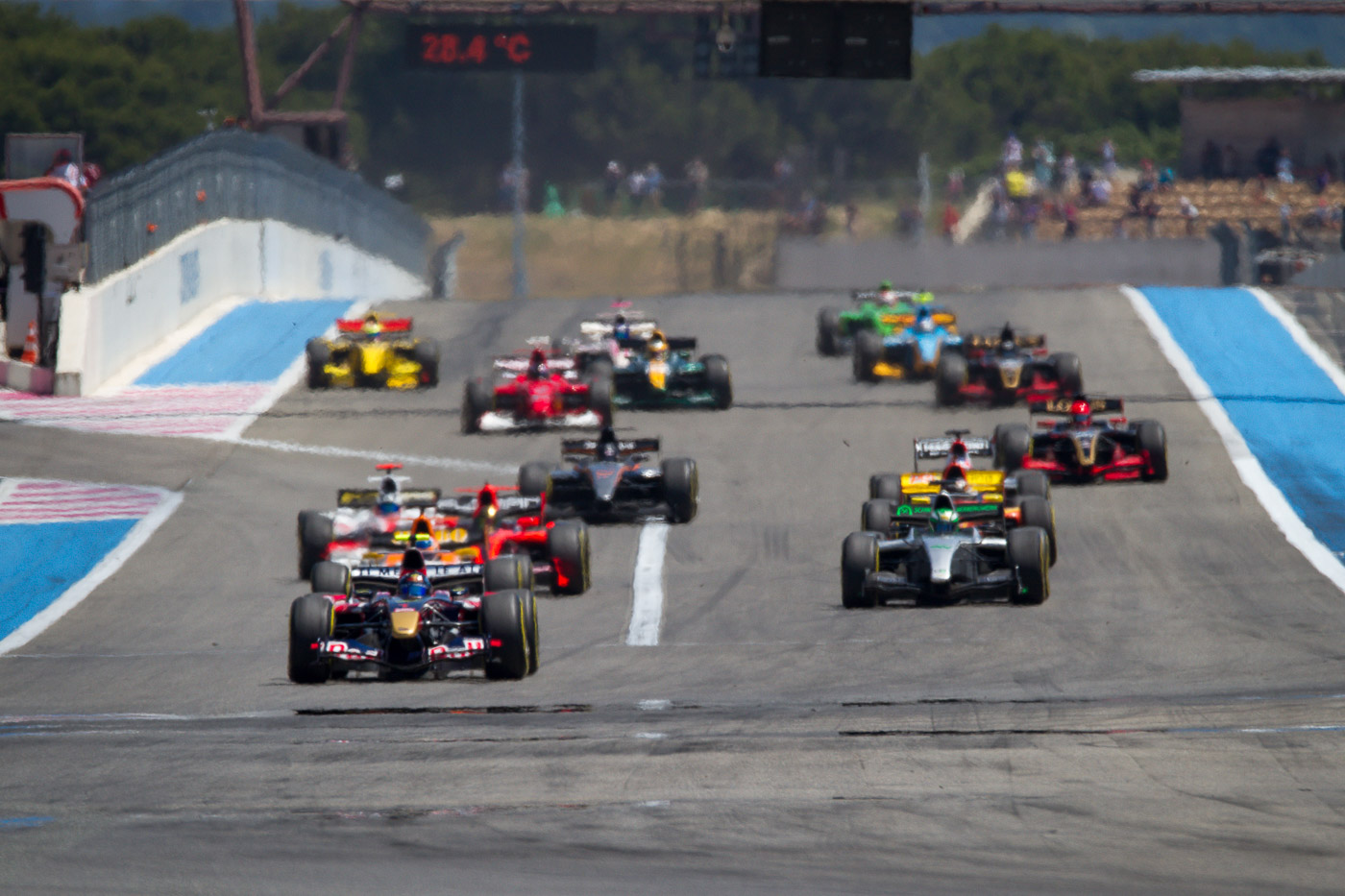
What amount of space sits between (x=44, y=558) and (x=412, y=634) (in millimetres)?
7741

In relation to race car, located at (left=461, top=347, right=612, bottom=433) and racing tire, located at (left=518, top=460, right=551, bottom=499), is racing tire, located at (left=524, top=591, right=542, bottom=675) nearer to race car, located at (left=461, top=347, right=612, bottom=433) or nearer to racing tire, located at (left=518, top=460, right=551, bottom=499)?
racing tire, located at (left=518, top=460, right=551, bottom=499)

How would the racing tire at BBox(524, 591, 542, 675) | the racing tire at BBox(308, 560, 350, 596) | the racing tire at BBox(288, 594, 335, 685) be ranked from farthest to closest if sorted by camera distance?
the racing tire at BBox(308, 560, 350, 596), the racing tire at BBox(524, 591, 542, 675), the racing tire at BBox(288, 594, 335, 685)

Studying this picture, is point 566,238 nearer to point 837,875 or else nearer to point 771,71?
point 771,71

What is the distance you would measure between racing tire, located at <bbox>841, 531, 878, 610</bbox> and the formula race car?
12803 mm

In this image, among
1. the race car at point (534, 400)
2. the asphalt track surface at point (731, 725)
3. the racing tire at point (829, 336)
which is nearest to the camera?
the asphalt track surface at point (731, 725)

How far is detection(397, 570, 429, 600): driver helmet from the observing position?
603 inches

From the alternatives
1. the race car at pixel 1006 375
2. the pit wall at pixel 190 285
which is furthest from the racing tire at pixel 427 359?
the race car at pixel 1006 375

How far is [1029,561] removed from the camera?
56.9 ft

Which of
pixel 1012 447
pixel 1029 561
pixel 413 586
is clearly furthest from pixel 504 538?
pixel 1012 447

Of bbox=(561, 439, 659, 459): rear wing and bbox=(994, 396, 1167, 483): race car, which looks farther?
bbox=(994, 396, 1167, 483): race car

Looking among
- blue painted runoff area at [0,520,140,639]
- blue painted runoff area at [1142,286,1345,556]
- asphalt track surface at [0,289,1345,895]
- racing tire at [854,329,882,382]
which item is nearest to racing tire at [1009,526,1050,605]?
asphalt track surface at [0,289,1345,895]

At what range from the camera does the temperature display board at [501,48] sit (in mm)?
46094

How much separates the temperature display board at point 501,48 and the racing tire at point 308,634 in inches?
1276

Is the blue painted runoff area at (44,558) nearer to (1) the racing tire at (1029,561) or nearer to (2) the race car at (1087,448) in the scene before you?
(1) the racing tire at (1029,561)
